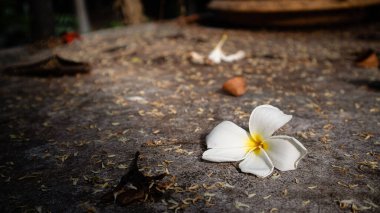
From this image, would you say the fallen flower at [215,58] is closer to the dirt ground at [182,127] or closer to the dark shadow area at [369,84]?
the dirt ground at [182,127]

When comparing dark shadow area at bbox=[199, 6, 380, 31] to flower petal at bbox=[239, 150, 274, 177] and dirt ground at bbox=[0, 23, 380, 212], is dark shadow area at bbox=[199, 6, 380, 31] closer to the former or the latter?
dirt ground at bbox=[0, 23, 380, 212]

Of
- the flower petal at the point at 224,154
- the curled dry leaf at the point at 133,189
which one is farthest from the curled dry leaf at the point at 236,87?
the curled dry leaf at the point at 133,189

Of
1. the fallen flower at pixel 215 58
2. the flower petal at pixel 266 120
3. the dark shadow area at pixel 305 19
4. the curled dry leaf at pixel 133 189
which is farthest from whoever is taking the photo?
the dark shadow area at pixel 305 19

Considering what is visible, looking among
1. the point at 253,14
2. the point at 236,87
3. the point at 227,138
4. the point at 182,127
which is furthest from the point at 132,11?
the point at 227,138

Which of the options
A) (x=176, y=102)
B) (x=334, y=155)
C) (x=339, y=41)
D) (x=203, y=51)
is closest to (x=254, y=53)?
(x=203, y=51)

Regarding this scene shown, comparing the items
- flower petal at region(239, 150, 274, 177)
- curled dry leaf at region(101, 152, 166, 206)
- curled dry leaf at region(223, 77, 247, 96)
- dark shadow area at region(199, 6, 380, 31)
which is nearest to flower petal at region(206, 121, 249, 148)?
flower petal at region(239, 150, 274, 177)

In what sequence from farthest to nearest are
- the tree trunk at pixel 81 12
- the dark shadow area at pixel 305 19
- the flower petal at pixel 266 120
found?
the tree trunk at pixel 81 12, the dark shadow area at pixel 305 19, the flower petal at pixel 266 120

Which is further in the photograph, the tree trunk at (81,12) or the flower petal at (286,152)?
the tree trunk at (81,12)

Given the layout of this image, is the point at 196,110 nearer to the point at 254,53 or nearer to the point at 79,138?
the point at 79,138
